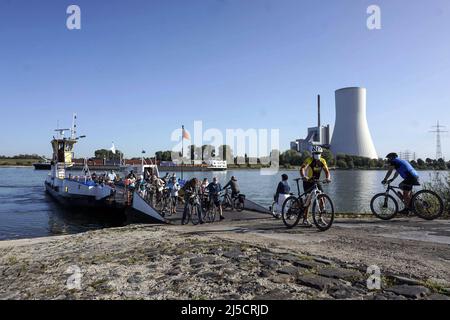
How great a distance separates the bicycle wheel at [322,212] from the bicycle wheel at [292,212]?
466 millimetres

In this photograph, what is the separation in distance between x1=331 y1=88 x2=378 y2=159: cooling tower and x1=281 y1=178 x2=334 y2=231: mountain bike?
9687 cm

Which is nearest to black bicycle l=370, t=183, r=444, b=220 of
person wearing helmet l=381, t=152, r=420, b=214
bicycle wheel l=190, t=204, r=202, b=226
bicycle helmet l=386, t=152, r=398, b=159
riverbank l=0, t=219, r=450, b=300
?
person wearing helmet l=381, t=152, r=420, b=214

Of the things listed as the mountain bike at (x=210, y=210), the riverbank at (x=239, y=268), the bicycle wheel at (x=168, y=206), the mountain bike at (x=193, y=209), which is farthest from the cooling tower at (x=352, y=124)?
the riverbank at (x=239, y=268)

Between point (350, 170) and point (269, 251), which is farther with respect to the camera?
point (350, 170)

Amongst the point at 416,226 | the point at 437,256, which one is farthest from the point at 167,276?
the point at 416,226

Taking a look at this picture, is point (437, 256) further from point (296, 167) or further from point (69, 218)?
point (296, 167)

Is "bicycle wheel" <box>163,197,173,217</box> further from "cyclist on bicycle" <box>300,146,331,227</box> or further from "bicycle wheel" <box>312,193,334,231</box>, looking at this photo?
"bicycle wheel" <box>312,193,334,231</box>

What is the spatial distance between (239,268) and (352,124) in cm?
10458

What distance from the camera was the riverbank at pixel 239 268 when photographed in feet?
13.9

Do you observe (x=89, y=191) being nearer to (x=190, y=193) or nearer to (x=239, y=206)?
(x=239, y=206)

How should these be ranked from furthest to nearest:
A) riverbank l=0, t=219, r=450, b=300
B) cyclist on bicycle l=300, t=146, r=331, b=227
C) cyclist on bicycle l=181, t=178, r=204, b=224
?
1. cyclist on bicycle l=181, t=178, r=204, b=224
2. cyclist on bicycle l=300, t=146, r=331, b=227
3. riverbank l=0, t=219, r=450, b=300

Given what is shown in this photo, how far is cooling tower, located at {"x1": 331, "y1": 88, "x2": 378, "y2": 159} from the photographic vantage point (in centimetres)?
9931
